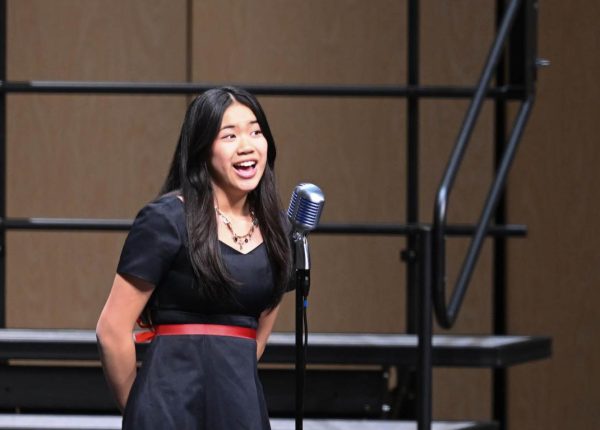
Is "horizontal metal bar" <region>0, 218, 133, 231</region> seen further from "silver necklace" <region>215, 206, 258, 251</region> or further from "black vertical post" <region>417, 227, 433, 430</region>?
"silver necklace" <region>215, 206, 258, 251</region>

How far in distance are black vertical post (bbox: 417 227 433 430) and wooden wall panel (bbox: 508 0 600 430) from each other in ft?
5.16

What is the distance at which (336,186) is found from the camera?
5.05m

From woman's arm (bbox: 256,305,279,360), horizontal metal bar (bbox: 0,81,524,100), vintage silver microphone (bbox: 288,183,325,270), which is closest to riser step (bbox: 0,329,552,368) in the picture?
horizontal metal bar (bbox: 0,81,524,100)

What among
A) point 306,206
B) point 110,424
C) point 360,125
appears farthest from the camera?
point 360,125

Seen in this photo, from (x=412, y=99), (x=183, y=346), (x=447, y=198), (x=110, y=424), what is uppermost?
(x=412, y=99)

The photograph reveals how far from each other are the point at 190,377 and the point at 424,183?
2579mm

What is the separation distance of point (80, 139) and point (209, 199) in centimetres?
261

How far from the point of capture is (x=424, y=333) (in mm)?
3479

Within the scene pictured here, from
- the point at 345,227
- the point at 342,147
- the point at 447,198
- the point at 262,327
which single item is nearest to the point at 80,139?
the point at 342,147

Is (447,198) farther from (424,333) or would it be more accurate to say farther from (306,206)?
(306,206)

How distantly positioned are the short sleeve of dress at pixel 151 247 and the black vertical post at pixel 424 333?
111 cm

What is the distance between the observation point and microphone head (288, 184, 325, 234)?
2.44m

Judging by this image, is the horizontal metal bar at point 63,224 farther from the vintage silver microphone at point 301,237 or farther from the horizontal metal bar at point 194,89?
the vintage silver microphone at point 301,237

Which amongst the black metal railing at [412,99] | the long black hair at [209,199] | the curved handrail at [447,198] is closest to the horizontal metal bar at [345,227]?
the black metal railing at [412,99]
